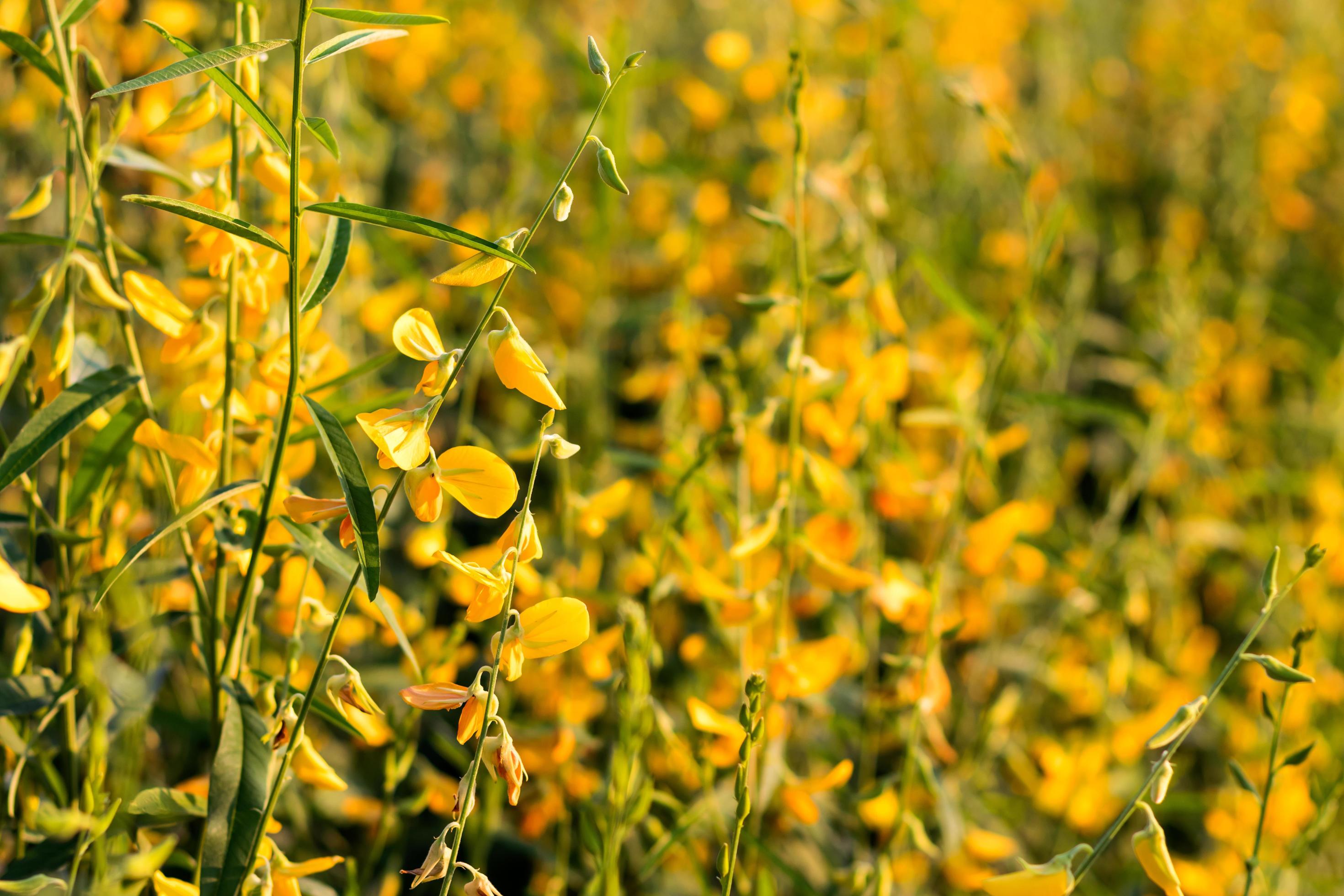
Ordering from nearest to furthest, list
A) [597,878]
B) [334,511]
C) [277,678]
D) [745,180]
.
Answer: [334,511] < [277,678] < [597,878] < [745,180]

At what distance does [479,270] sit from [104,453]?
41 cm

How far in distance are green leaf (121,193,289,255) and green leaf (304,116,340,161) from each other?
68mm

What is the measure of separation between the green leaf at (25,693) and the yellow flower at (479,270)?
44 cm

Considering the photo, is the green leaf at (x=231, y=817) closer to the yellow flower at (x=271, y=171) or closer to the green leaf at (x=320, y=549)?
the green leaf at (x=320, y=549)

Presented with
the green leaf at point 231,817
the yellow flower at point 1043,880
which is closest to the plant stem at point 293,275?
the green leaf at point 231,817

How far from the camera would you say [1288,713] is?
159 centimetres

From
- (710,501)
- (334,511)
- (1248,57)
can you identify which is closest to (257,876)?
(334,511)

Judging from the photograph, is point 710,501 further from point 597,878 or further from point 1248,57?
point 1248,57

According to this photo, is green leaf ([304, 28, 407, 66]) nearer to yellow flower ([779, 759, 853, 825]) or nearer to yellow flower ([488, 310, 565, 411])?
yellow flower ([488, 310, 565, 411])

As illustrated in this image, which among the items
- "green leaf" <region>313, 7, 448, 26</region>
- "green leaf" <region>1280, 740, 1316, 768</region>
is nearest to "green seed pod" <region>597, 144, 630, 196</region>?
"green leaf" <region>313, 7, 448, 26</region>

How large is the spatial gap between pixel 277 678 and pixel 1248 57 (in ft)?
11.2

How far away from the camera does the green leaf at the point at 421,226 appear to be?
22.3 inches

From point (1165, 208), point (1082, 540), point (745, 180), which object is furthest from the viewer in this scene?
point (1165, 208)

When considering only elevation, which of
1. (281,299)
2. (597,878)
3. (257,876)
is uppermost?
(281,299)
